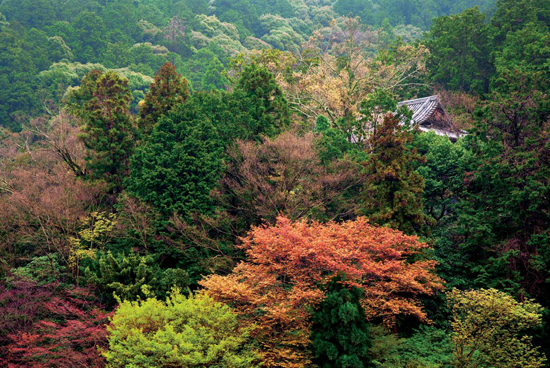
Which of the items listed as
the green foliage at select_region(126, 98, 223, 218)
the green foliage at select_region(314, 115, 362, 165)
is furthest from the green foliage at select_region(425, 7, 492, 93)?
the green foliage at select_region(126, 98, 223, 218)

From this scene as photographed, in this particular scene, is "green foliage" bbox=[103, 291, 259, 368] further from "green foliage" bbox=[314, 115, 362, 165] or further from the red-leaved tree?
"green foliage" bbox=[314, 115, 362, 165]

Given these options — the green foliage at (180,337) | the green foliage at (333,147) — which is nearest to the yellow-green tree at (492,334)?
the green foliage at (180,337)

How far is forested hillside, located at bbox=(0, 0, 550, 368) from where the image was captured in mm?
11680

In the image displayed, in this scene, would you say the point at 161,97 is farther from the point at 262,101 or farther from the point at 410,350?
the point at 410,350

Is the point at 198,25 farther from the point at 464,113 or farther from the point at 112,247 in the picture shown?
the point at 112,247

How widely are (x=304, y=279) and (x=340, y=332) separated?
2.05m

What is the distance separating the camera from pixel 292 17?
71.2m

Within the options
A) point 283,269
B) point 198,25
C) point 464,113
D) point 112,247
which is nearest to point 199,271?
point 112,247

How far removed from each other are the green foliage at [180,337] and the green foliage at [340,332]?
188 cm

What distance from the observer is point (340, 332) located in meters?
11.4

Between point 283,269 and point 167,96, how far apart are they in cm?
1404

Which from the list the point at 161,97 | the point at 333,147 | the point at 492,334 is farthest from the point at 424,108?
the point at 492,334

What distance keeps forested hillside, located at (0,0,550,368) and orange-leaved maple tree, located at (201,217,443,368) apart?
0.22 feet

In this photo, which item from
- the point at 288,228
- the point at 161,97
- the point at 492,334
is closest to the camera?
the point at 492,334
